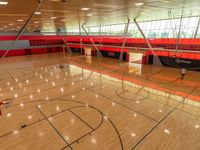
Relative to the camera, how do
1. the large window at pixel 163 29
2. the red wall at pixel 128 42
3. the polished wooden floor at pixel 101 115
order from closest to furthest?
the polished wooden floor at pixel 101 115, the red wall at pixel 128 42, the large window at pixel 163 29

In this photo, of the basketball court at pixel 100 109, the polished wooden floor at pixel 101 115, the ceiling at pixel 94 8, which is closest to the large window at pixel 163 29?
the basketball court at pixel 100 109

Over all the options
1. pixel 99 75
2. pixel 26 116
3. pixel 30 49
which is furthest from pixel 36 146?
pixel 30 49

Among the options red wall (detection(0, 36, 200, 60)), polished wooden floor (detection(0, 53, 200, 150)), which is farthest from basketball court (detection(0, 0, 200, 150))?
red wall (detection(0, 36, 200, 60))

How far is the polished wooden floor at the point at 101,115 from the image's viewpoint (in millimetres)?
3743

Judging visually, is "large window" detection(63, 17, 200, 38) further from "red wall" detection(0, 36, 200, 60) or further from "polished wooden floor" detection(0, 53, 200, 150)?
"polished wooden floor" detection(0, 53, 200, 150)

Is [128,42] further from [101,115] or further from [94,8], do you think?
[101,115]

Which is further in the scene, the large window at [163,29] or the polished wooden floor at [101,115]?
the large window at [163,29]

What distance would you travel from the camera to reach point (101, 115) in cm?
504

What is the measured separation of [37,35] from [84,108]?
2208 centimetres

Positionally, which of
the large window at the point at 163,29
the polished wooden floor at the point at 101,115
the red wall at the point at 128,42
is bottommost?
the polished wooden floor at the point at 101,115

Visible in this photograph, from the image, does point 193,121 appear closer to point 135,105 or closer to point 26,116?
point 135,105

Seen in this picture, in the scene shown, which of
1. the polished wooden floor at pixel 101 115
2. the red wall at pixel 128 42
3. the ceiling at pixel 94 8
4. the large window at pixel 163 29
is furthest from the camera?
the large window at pixel 163 29

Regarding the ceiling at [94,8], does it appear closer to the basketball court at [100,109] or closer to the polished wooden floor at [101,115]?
the basketball court at [100,109]

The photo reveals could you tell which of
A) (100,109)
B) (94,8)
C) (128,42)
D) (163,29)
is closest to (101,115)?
(100,109)
